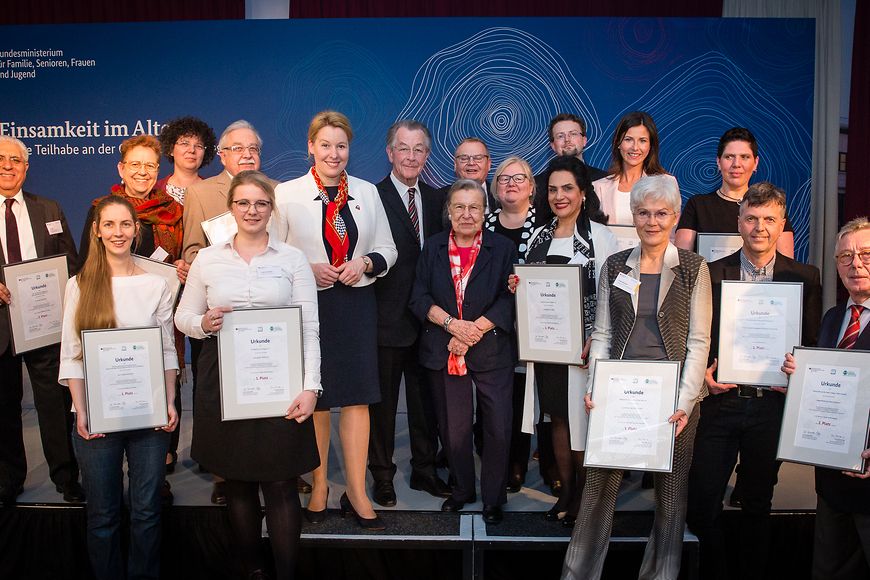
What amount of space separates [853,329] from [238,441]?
93.7 inches

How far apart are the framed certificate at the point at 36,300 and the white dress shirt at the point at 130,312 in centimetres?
70

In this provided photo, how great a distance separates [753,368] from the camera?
296 centimetres

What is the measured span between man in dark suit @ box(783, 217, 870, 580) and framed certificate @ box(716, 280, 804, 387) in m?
0.15

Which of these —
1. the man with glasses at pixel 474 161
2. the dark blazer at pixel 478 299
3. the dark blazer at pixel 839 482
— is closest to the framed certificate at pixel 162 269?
the dark blazer at pixel 478 299

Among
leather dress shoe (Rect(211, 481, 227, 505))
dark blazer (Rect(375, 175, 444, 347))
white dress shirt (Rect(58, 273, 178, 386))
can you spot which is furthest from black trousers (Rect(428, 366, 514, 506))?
white dress shirt (Rect(58, 273, 178, 386))

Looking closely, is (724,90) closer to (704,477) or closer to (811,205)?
(811,205)

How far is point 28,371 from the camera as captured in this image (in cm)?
370

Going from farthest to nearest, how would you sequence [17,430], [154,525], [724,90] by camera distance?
[724,90] → [17,430] → [154,525]

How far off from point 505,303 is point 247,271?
1231 millimetres

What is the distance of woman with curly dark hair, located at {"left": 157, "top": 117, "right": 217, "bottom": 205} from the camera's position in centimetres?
409

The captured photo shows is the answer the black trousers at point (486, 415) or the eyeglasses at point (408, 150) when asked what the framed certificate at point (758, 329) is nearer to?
the black trousers at point (486, 415)

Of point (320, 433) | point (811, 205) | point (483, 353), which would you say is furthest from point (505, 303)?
point (811, 205)

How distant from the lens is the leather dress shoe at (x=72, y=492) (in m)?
3.65

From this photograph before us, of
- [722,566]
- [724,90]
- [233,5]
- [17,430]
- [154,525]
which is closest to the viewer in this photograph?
[154,525]
